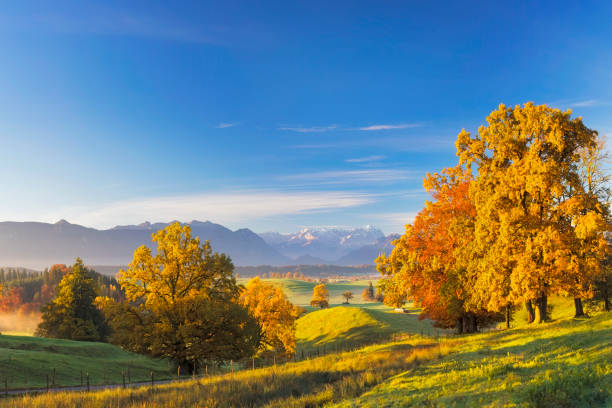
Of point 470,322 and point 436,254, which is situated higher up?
point 436,254

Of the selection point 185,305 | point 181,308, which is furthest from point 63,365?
point 185,305

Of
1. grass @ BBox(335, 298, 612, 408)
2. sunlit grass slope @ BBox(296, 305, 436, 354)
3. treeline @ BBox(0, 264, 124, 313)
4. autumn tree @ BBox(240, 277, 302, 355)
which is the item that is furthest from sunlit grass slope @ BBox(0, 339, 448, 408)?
treeline @ BBox(0, 264, 124, 313)

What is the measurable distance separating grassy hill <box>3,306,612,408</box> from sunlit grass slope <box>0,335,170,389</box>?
17.2 meters

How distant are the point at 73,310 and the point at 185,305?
3983 cm

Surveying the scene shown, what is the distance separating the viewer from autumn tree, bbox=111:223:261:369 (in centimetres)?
3562

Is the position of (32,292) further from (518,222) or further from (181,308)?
(518,222)

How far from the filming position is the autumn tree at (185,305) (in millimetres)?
35625

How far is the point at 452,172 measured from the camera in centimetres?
3631

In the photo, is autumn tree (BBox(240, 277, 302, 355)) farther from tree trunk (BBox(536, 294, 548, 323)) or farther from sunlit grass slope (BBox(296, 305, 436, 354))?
tree trunk (BBox(536, 294, 548, 323))

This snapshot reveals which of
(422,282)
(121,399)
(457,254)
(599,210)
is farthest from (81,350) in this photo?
(599,210)

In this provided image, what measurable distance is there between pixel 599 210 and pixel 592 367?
20.2 m

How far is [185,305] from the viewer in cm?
3588

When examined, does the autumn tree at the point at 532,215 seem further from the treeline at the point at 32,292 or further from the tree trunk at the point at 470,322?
the treeline at the point at 32,292

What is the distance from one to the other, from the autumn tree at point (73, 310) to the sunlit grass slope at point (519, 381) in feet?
202
